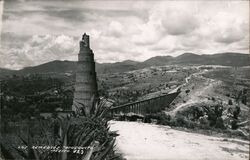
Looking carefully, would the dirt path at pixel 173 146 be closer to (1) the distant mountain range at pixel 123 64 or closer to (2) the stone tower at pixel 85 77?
(2) the stone tower at pixel 85 77

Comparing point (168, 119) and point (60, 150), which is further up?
point (60, 150)

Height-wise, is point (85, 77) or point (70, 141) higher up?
point (85, 77)

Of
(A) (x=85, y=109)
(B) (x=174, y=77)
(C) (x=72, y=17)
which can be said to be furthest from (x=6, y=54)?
(B) (x=174, y=77)

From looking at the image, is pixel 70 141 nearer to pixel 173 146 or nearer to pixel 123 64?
pixel 173 146

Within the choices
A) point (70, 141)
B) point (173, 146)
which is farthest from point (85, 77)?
point (70, 141)

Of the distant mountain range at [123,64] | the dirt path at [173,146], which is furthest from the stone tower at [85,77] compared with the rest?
the distant mountain range at [123,64]

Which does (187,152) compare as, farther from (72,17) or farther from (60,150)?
(60,150)
